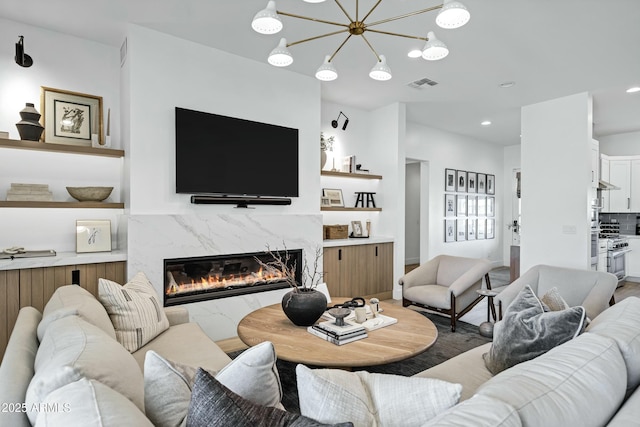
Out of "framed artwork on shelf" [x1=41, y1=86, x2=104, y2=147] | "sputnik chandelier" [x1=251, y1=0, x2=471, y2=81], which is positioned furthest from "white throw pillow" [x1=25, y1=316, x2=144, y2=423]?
"framed artwork on shelf" [x1=41, y1=86, x2=104, y2=147]

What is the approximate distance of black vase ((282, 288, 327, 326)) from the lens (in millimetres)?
2334

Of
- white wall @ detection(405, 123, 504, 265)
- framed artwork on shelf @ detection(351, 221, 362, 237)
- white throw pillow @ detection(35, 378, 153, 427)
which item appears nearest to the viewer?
white throw pillow @ detection(35, 378, 153, 427)

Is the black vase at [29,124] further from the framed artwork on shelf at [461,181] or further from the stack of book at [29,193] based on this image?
the framed artwork on shelf at [461,181]

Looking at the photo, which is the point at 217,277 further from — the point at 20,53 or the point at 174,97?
the point at 20,53

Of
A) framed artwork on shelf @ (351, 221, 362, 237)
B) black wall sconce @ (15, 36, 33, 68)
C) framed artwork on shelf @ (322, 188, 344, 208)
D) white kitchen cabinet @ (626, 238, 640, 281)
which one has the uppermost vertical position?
black wall sconce @ (15, 36, 33, 68)

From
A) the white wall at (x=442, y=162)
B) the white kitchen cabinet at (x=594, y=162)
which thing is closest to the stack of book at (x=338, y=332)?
the white kitchen cabinet at (x=594, y=162)

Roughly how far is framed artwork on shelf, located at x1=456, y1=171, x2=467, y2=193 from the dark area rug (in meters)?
3.78

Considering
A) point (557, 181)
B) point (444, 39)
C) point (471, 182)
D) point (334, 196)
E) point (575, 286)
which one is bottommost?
point (575, 286)

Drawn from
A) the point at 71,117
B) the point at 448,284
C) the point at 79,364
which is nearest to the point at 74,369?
the point at 79,364

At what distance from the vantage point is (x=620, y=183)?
6.63 metres

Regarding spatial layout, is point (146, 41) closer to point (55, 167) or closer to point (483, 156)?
point (55, 167)

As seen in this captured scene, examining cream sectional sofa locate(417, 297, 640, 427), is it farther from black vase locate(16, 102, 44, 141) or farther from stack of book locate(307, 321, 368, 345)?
black vase locate(16, 102, 44, 141)

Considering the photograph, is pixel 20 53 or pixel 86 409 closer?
pixel 86 409

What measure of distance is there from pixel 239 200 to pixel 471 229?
18.9 feet
